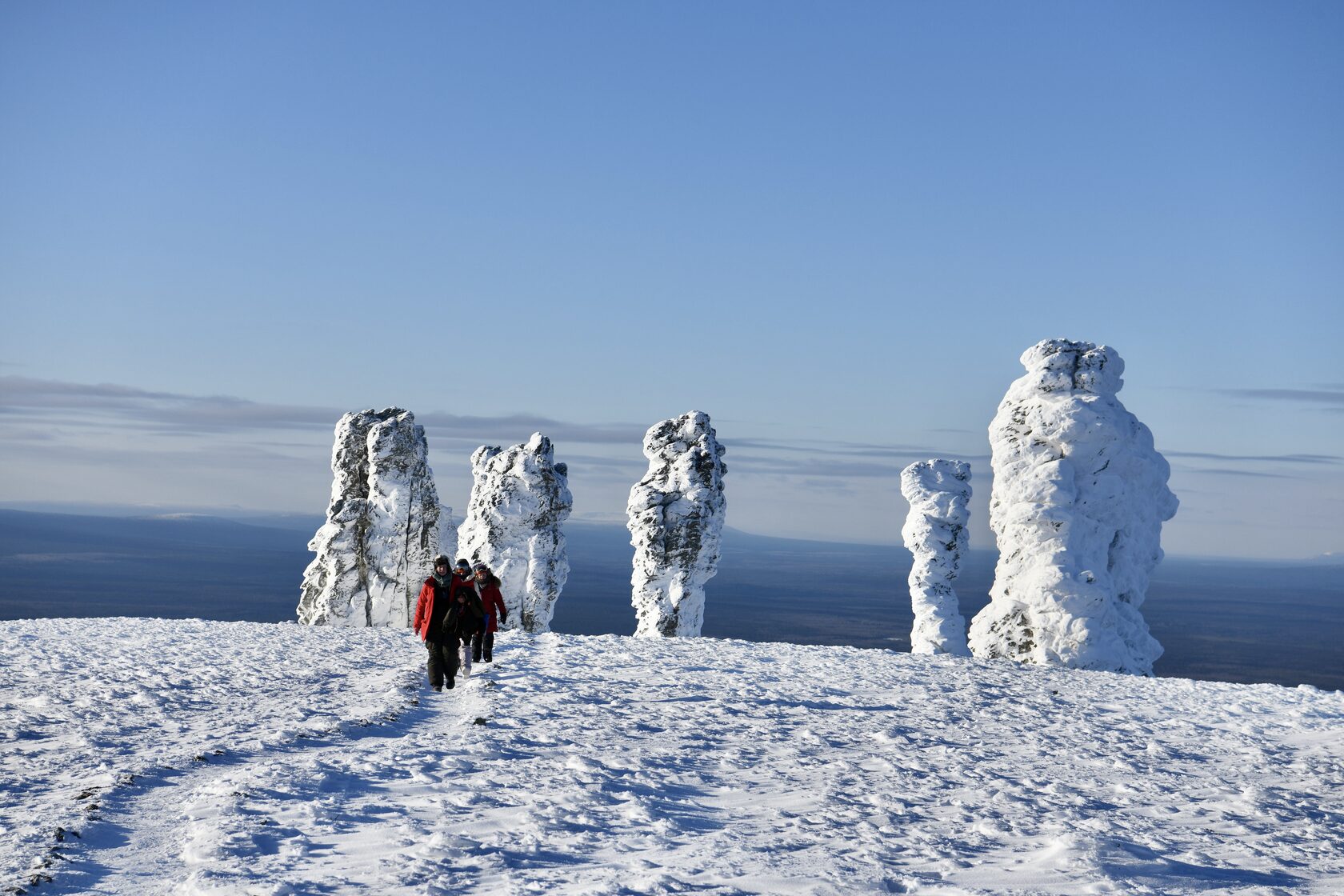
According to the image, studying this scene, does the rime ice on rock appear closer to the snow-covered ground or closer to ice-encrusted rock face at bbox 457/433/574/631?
ice-encrusted rock face at bbox 457/433/574/631

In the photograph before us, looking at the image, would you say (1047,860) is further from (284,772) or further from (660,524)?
A: (660,524)

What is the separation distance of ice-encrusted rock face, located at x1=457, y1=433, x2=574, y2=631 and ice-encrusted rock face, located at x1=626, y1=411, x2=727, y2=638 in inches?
132

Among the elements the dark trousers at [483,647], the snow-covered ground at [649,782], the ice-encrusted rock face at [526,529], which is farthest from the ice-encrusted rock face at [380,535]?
the snow-covered ground at [649,782]

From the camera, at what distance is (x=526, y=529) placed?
A: 139 feet

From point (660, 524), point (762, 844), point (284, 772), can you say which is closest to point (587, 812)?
point (762, 844)

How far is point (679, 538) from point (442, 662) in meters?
20.9

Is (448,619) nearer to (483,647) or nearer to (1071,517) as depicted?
(483,647)

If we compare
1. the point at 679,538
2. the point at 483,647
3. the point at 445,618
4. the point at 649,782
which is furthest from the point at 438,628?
the point at 679,538

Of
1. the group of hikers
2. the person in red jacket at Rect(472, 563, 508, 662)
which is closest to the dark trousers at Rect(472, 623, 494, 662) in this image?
the person in red jacket at Rect(472, 563, 508, 662)

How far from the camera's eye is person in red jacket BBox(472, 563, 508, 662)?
76.6 ft

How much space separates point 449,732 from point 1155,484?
22.9 metres

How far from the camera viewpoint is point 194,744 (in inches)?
574

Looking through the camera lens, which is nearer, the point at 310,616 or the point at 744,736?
the point at 744,736

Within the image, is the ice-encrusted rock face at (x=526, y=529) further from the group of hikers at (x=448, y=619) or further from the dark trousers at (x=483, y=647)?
the group of hikers at (x=448, y=619)
